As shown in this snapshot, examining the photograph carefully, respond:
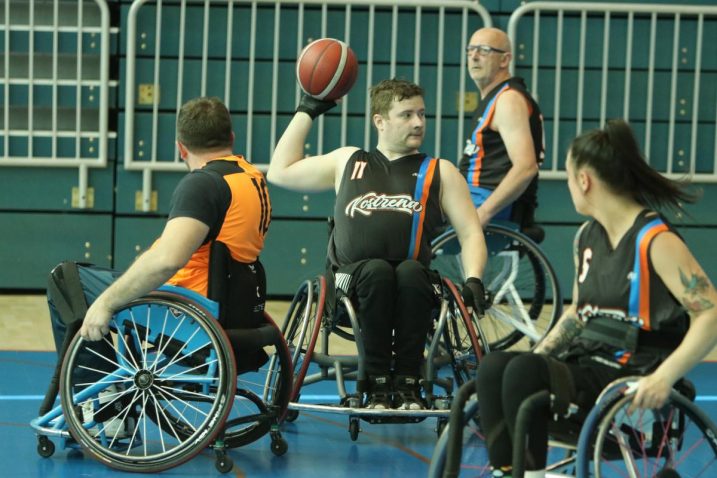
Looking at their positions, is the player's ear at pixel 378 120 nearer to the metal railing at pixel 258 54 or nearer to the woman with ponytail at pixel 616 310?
the woman with ponytail at pixel 616 310

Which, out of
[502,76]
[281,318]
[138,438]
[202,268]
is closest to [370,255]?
[202,268]

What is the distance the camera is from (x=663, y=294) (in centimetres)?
278

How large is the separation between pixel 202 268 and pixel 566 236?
417 cm

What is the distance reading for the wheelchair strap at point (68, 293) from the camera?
3.67 m

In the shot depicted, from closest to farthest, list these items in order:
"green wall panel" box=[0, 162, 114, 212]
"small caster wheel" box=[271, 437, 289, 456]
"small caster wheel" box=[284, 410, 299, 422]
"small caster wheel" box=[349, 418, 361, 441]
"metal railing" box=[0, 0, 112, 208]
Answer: "small caster wheel" box=[271, 437, 289, 456], "small caster wheel" box=[349, 418, 361, 441], "small caster wheel" box=[284, 410, 299, 422], "metal railing" box=[0, 0, 112, 208], "green wall panel" box=[0, 162, 114, 212]

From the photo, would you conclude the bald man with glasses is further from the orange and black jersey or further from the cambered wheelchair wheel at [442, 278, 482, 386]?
the orange and black jersey

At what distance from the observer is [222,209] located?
3693 mm

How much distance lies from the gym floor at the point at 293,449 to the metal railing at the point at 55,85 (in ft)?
7.50

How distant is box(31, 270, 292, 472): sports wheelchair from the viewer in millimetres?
3537

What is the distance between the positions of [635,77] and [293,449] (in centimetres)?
435

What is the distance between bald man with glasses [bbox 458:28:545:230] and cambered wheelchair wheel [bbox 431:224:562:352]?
112mm

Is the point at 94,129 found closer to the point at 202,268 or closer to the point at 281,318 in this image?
the point at 281,318

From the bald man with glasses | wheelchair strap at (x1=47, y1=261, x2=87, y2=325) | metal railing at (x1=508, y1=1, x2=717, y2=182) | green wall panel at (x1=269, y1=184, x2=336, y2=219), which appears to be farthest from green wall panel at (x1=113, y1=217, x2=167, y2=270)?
wheelchair strap at (x1=47, y1=261, x2=87, y2=325)

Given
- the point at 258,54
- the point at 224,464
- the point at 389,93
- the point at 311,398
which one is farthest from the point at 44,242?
the point at 224,464
